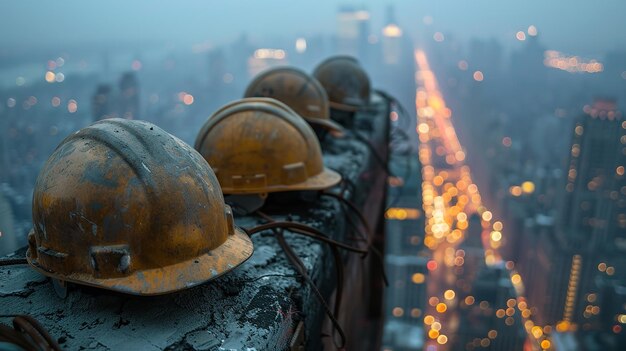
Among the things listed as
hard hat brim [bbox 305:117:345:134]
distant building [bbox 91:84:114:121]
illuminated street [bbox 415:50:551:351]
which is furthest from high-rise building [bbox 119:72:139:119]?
illuminated street [bbox 415:50:551:351]

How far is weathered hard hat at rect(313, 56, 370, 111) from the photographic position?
8406mm

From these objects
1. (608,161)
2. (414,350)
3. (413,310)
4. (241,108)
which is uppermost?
(241,108)

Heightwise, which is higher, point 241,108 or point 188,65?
point 241,108

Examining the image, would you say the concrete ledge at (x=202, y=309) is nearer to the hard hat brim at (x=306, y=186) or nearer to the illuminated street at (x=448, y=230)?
the hard hat brim at (x=306, y=186)

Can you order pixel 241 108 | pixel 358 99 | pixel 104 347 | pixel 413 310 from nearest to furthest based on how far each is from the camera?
pixel 104 347 → pixel 241 108 → pixel 358 99 → pixel 413 310

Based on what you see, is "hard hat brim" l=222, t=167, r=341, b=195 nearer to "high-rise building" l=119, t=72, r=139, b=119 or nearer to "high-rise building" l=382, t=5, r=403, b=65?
"high-rise building" l=119, t=72, r=139, b=119

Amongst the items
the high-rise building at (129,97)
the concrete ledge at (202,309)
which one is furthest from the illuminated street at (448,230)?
the concrete ledge at (202,309)

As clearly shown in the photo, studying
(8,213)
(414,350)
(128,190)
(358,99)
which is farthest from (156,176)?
(414,350)

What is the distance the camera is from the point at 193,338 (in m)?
2.12

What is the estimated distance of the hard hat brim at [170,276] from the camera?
2154 millimetres

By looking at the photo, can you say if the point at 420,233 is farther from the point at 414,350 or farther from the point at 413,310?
the point at 414,350

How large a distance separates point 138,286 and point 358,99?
22.7 feet

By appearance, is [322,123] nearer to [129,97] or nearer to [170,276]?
[170,276]

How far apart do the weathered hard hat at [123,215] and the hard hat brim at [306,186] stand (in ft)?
4.17
